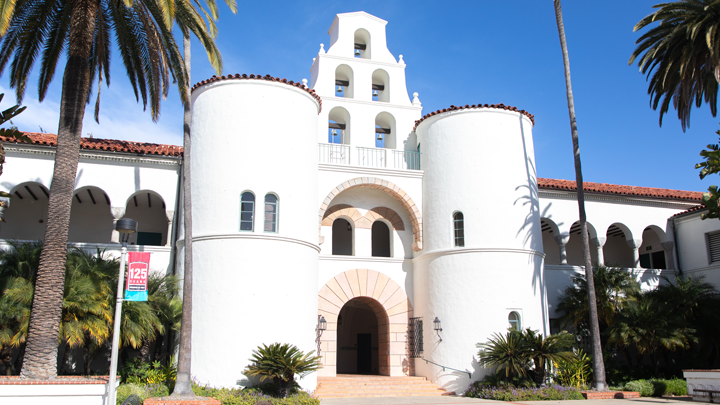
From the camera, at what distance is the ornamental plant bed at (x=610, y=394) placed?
1805 centimetres

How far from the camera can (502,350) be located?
1839 centimetres

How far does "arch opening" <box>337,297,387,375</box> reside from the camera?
86.5ft

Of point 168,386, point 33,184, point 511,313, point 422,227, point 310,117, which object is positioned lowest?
point 168,386

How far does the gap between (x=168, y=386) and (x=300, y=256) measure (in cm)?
532

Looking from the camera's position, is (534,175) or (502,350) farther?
(534,175)

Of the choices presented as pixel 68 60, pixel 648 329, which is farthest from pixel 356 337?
pixel 68 60

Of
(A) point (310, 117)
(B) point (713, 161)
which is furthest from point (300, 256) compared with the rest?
(B) point (713, 161)

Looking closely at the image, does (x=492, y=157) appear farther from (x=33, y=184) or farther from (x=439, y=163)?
(x=33, y=184)

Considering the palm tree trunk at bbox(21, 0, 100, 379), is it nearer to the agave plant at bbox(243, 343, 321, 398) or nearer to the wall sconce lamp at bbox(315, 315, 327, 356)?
the agave plant at bbox(243, 343, 321, 398)

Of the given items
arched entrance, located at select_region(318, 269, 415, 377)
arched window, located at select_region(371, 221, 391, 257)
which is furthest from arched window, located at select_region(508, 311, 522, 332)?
arched window, located at select_region(371, 221, 391, 257)

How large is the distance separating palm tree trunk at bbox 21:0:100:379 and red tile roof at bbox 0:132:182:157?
Answer: 5.06m

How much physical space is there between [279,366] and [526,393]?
299 inches

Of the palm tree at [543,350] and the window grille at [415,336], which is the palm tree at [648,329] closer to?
the palm tree at [543,350]

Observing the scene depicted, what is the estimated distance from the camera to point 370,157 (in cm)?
2220
